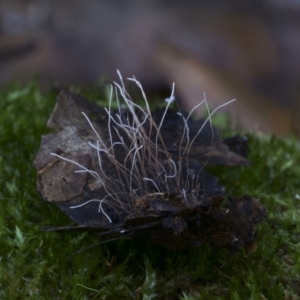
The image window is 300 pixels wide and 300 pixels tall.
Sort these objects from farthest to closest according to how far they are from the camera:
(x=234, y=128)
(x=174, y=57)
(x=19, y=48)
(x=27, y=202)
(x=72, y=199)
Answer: (x=19, y=48)
(x=174, y=57)
(x=234, y=128)
(x=27, y=202)
(x=72, y=199)

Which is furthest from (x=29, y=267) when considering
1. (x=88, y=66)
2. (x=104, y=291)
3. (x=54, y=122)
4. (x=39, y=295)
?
(x=88, y=66)

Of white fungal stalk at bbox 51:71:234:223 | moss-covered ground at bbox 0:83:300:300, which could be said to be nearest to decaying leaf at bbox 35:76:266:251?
white fungal stalk at bbox 51:71:234:223

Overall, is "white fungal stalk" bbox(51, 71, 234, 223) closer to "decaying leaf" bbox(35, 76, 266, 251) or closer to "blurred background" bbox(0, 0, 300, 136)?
"decaying leaf" bbox(35, 76, 266, 251)

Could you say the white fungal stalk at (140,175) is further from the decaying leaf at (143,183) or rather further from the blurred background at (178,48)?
the blurred background at (178,48)

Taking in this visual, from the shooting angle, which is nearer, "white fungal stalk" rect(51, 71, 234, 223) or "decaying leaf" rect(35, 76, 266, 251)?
"decaying leaf" rect(35, 76, 266, 251)

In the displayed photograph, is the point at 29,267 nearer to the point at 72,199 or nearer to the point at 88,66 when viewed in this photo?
the point at 72,199

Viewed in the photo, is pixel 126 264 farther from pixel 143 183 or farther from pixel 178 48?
pixel 178 48

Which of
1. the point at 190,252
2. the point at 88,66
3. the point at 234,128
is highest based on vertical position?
the point at 190,252

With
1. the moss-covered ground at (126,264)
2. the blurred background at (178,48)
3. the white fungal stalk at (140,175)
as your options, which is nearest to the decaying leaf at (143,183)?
the white fungal stalk at (140,175)
